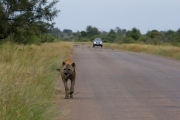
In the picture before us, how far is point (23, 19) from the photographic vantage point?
26578 mm

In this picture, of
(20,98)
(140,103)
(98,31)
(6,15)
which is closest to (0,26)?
(6,15)

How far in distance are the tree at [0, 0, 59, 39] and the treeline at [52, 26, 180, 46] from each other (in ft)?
117

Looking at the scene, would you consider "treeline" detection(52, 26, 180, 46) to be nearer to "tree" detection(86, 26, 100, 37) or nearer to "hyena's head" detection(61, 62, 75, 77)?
"tree" detection(86, 26, 100, 37)

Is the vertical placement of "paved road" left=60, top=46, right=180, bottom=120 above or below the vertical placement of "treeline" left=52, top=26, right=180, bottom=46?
above

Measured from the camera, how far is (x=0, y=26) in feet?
84.9

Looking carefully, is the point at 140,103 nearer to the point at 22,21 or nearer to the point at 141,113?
the point at 141,113

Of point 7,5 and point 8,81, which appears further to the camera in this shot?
point 7,5

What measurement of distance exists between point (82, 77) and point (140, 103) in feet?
21.6

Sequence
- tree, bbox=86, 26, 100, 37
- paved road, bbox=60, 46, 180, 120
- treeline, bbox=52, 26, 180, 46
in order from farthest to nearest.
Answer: tree, bbox=86, 26, 100, 37
treeline, bbox=52, 26, 180, 46
paved road, bbox=60, 46, 180, 120

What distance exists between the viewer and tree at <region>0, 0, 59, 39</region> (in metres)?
26.3

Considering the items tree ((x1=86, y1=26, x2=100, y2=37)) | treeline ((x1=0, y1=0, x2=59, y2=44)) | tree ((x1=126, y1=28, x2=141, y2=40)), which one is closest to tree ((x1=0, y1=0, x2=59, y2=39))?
treeline ((x1=0, y1=0, x2=59, y2=44))

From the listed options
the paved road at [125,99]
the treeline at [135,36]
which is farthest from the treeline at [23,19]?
the treeline at [135,36]

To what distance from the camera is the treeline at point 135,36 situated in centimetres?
7500

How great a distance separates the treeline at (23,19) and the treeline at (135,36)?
35655mm
